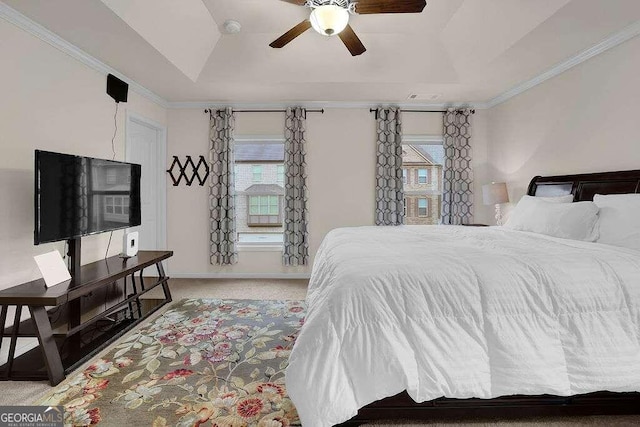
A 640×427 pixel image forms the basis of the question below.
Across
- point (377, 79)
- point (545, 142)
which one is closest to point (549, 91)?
point (545, 142)

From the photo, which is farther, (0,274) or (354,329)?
(0,274)

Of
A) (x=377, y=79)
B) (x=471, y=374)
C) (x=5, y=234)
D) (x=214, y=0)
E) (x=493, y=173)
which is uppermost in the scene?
(x=214, y=0)

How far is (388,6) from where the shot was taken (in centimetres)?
215

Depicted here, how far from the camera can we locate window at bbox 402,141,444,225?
15.4ft

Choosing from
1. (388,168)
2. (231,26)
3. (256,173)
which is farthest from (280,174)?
(231,26)

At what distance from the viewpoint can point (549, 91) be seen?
3.39 m

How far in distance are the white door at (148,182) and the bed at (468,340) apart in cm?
373

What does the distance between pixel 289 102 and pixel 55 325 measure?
360 centimetres

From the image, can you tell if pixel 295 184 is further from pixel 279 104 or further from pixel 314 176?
pixel 279 104

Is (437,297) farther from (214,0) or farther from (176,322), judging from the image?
(214,0)

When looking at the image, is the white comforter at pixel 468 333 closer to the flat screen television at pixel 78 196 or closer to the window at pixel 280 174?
the flat screen television at pixel 78 196

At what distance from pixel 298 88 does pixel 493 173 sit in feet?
9.97

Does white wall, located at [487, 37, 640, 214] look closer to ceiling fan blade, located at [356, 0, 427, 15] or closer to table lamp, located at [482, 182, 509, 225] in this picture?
table lamp, located at [482, 182, 509, 225]

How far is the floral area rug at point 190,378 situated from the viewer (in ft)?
5.27
